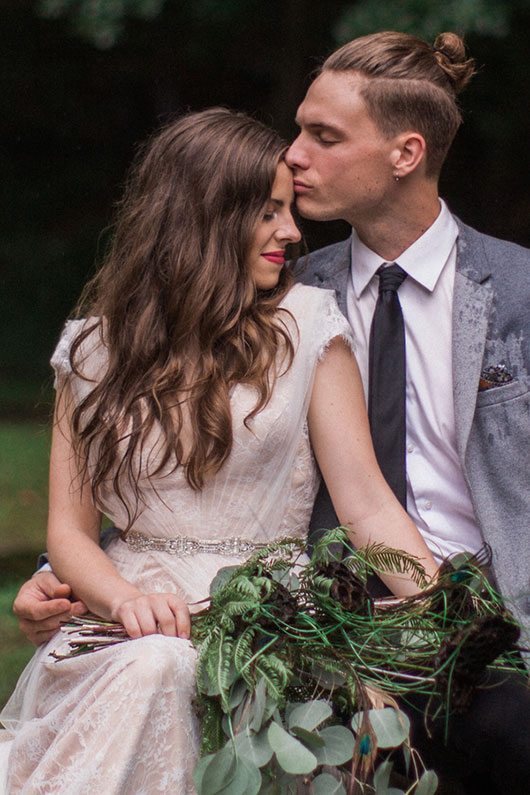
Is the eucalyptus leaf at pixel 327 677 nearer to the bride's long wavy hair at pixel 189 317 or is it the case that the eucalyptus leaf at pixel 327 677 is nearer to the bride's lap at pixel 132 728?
the bride's lap at pixel 132 728

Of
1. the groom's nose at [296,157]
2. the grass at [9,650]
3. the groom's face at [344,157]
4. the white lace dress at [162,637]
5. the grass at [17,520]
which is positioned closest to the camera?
the white lace dress at [162,637]

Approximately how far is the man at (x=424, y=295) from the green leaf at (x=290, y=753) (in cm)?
78

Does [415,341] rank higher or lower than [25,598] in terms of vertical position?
higher

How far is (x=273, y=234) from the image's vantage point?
3.25 metres

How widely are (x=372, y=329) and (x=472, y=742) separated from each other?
111cm

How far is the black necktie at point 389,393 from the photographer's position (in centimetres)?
333

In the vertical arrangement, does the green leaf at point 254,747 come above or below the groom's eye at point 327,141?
below

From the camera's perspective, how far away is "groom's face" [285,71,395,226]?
3.41 metres

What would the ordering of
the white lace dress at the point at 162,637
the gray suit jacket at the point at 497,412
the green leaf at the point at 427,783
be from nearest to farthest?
the green leaf at the point at 427,783
the white lace dress at the point at 162,637
the gray suit jacket at the point at 497,412

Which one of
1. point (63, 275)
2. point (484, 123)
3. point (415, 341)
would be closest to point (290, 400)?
point (415, 341)

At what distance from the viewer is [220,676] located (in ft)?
8.24

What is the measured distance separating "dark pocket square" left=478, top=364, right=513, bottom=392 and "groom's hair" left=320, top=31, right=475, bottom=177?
2.05 ft

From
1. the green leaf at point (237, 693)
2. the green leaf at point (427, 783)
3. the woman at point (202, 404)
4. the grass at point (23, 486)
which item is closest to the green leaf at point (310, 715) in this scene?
the green leaf at point (237, 693)

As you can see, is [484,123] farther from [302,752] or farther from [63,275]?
[302,752]
